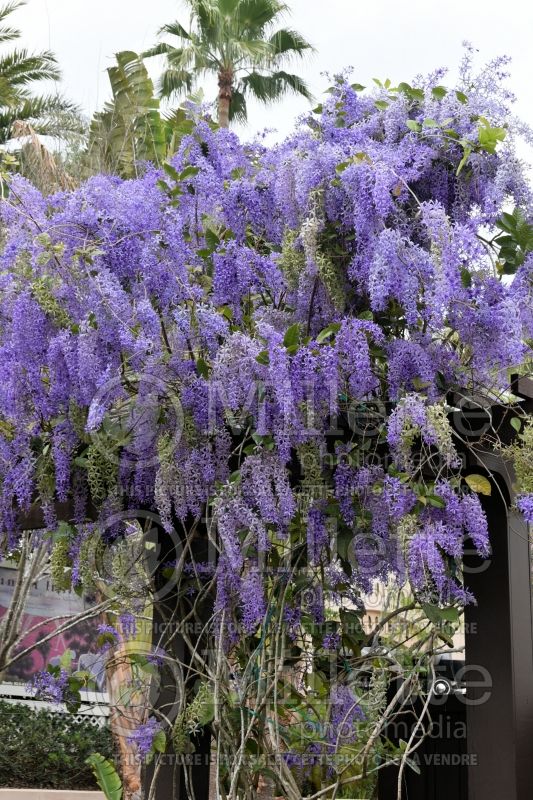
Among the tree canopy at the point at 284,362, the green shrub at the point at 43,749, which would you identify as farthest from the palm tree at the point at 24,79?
the tree canopy at the point at 284,362

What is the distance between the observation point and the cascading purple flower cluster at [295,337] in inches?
130

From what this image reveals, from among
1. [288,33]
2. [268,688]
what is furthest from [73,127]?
[268,688]

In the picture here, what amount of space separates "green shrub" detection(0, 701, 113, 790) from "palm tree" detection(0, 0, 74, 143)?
21.0 ft

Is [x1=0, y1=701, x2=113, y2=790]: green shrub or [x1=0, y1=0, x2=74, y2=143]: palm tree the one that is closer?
[x1=0, y1=701, x2=113, y2=790]: green shrub

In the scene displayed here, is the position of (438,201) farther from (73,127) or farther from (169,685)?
(73,127)

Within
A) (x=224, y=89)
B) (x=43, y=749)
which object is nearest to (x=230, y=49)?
(x=224, y=89)

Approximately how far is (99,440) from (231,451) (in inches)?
19.9

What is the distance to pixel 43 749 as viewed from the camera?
30.2 feet

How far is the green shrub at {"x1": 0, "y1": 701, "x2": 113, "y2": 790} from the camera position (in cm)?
912

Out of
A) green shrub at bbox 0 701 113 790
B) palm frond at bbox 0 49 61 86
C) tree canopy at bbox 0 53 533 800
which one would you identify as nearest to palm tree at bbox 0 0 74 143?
palm frond at bbox 0 49 61 86

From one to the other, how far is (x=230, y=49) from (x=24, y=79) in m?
2.59

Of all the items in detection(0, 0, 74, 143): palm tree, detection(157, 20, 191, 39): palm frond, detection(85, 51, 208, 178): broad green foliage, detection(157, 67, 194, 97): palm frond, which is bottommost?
detection(85, 51, 208, 178): broad green foliage

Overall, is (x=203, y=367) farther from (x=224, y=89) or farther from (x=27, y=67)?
(x=224, y=89)

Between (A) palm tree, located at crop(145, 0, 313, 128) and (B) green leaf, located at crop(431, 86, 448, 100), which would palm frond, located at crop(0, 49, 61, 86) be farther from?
(B) green leaf, located at crop(431, 86, 448, 100)
